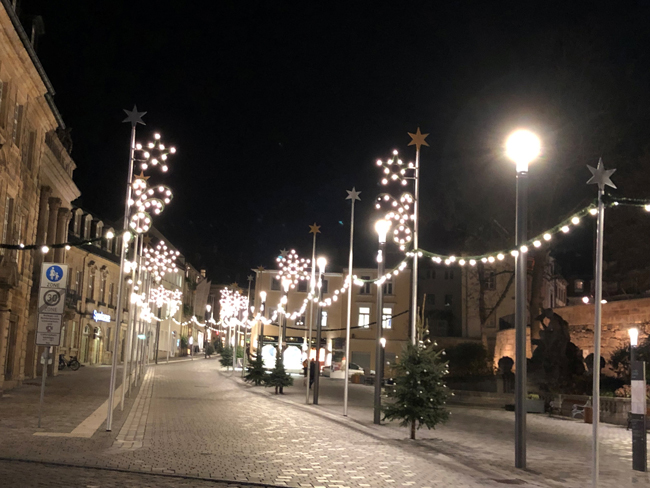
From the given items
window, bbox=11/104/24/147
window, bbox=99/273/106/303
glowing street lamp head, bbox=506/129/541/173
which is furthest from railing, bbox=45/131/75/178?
glowing street lamp head, bbox=506/129/541/173

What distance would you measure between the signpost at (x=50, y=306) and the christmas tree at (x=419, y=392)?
737cm

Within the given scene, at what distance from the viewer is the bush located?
42.5 meters

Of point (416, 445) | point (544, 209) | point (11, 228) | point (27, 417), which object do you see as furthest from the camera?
point (544, 209)

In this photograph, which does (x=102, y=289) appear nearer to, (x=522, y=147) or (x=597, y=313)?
(x=522, y=147)

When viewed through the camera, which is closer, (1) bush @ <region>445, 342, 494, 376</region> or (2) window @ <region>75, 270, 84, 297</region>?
(1) bush @ <region>445, 342, 494, 376</region>

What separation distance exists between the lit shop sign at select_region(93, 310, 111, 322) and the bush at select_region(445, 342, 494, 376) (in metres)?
25.2

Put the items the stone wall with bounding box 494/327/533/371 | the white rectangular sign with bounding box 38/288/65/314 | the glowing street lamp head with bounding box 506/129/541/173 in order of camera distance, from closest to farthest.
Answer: the glowing street lamp head with bounding box 506/129/541/173
the white rectangular sign with bounding box 38/288/65/314
the stone wall with bounding box 494/327/533/371

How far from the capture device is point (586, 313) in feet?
112

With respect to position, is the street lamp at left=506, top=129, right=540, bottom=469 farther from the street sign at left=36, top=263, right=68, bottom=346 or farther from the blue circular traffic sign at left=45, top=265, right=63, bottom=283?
the blue circular traffic sign at left=45, top=265, right=63, bottom=283

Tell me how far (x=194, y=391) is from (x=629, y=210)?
67.7ft

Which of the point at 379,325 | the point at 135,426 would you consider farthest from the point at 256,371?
the point at 135,426

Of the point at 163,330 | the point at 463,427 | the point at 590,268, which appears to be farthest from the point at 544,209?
the point at 163,330

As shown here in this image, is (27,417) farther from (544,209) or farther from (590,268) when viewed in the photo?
(590,268)

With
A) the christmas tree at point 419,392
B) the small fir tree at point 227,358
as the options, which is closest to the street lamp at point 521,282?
the christmas tree at point 419,392
